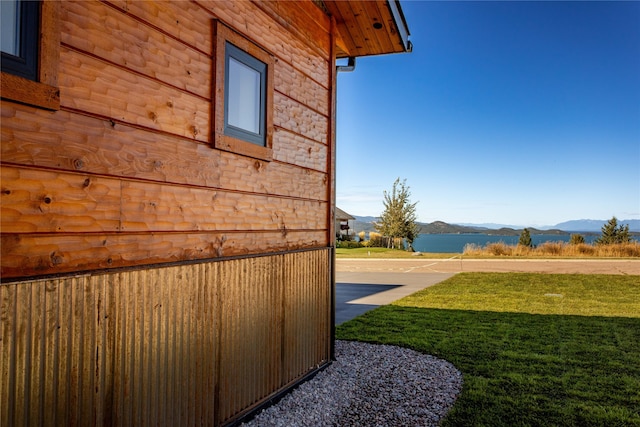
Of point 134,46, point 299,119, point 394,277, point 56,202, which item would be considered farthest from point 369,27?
point 394,277

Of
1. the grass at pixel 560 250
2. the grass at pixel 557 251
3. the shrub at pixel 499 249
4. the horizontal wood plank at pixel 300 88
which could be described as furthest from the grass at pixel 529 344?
the shrub at pixel 499 249

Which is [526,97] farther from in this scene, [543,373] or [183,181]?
[183,181]

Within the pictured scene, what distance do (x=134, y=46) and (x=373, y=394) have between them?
4.04 meters

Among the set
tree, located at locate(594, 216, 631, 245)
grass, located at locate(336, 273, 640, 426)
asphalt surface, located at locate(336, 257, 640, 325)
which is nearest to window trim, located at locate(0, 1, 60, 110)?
grass, located at locate(336, 273, 640, 426)

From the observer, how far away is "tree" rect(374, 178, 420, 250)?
117ft

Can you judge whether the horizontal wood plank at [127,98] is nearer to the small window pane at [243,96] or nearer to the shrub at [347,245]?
the small window pane at [243,96]

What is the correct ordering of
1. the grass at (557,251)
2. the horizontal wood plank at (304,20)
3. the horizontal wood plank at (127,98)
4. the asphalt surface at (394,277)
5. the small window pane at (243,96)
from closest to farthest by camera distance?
the horizontal wood plank at (127,98), the small window pane at (243,96), the horizontal wood plank at (304,20), the asphalt surface at (394,277), the grass at (557,251)

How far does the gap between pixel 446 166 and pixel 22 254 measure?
56773 millimetres

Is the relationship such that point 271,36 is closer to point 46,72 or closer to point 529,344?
point 46,72

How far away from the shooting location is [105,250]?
2.39 metres

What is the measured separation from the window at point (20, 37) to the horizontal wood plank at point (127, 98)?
0.15 meters

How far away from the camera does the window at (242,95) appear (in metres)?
3.40

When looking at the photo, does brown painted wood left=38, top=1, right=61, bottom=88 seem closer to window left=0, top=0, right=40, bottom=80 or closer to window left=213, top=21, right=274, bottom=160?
window left=0, top=0, right=40, bottom=80

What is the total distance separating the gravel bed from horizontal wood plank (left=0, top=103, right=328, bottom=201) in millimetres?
2224
